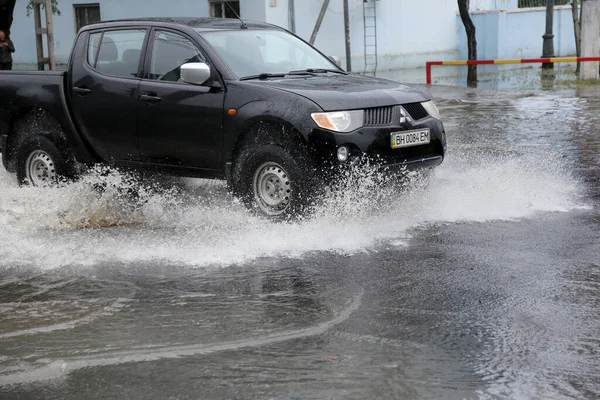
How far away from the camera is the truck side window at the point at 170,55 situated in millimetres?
8742

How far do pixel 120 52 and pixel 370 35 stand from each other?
21608 millimetres

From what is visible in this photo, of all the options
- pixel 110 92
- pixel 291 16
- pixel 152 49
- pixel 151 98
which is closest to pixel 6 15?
pixel 291 16

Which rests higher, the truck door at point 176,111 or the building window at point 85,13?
the building window at point 85,13

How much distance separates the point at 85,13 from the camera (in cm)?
2977

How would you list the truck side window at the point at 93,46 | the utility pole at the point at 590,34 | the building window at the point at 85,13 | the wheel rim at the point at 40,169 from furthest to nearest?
the building window at the point at 85,13, the utility pole at the point at 590,34, the wheel rim at the point at 40,169, the truck side window at the point at 93,46

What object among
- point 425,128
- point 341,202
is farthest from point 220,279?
point 425,128

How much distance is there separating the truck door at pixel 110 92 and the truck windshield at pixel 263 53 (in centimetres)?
83

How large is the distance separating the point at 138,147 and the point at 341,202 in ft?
6.91

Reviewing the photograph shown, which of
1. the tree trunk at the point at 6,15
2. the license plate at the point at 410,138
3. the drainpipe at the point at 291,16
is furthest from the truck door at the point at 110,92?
the drainpipe at the point at 291,16

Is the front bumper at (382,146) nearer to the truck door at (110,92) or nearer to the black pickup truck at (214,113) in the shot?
the black pickup truck at (214,113)

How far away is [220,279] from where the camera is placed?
21.1 feet

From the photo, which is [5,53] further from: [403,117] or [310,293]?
[310,293]

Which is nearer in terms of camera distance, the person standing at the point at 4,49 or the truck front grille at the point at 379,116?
the truck front grille at the point at 379,116

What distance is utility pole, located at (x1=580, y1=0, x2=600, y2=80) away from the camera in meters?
22.8
